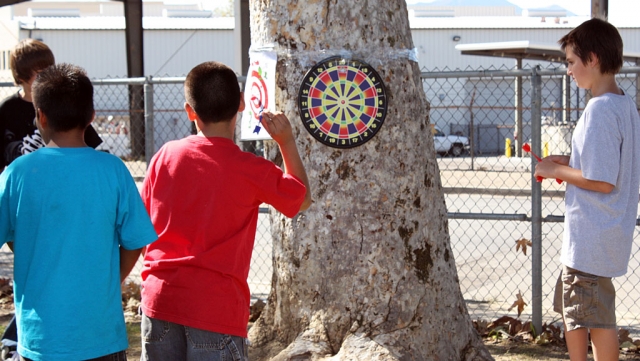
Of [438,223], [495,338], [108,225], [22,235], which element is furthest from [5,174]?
[495,338]

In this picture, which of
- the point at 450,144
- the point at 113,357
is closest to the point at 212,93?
the point at 113,357

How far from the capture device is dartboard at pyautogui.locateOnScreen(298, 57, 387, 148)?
4.13m

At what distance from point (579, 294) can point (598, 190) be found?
18.9 inches

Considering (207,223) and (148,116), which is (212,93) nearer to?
(207,223)

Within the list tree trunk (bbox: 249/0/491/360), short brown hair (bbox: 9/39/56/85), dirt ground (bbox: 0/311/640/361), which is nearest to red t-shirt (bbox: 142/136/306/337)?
tree trunk (bbox: 249/0/491/360)

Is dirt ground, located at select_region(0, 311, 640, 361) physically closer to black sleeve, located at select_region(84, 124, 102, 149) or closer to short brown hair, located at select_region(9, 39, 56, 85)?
black sleeve, located at select_region(84, 124, 102, 149)

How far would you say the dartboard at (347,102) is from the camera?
4129 mm

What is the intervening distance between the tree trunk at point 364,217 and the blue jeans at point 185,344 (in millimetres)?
1109

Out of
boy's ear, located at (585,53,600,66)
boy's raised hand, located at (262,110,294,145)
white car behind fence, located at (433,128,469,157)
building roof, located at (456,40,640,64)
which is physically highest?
building roof, located at (456,40,640,64)

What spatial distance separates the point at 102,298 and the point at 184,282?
30 centimetres

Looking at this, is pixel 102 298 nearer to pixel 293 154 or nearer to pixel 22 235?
pixel 22 235

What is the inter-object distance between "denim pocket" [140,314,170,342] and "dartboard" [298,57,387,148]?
146 cm

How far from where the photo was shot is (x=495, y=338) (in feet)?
18.0

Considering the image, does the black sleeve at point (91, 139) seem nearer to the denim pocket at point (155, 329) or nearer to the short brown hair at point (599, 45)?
the denim pocket at point (155, 329)
